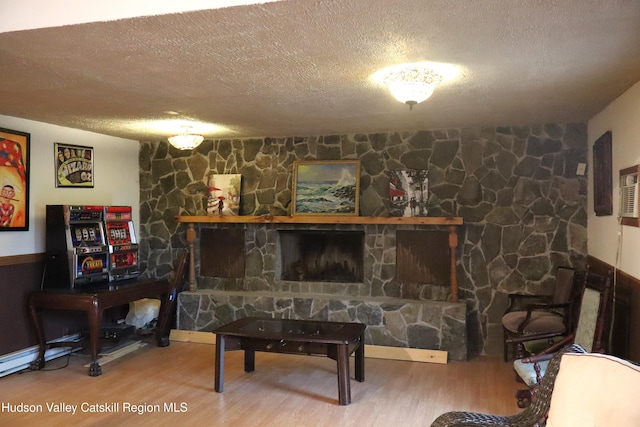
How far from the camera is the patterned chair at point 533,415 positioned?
2.28m

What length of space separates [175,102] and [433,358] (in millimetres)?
3349

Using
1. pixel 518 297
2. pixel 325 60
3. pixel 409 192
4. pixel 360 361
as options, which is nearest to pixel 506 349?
pixel 518 297

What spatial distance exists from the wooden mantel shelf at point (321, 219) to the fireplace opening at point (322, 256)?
0.26 metres

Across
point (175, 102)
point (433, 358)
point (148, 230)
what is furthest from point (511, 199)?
point (148, 230)

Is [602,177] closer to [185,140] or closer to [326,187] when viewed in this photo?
[326,187]

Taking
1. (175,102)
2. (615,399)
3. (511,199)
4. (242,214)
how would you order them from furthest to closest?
(242,214) → (511,199) → (175,102) → (615,399)

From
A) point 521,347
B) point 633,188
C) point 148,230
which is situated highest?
point 633,188

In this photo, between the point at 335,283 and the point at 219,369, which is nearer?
the point at 219,369

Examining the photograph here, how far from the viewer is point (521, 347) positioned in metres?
3.92

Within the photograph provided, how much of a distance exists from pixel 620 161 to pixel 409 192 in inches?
87.5

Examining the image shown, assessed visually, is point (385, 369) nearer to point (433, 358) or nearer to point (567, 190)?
point (433, 358)

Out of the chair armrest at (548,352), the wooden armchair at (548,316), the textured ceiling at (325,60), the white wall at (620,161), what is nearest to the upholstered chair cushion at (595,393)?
the chair armrest at (548,352)

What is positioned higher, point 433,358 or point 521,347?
point 521,347

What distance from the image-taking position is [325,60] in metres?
2.89
